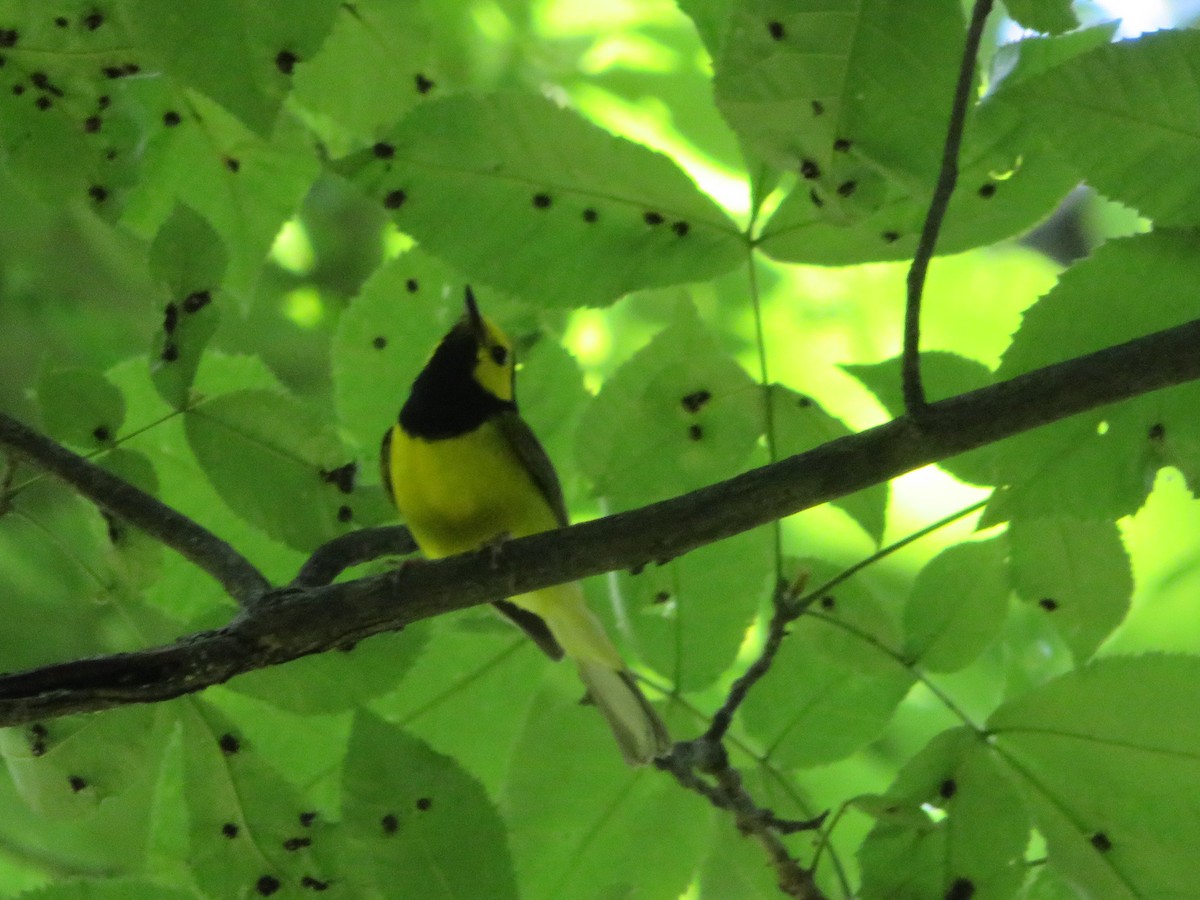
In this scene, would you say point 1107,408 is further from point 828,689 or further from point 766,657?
point 828,689

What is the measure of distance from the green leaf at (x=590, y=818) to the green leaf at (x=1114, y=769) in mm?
643

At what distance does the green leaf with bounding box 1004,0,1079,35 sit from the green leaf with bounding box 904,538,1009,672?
0.94 meters

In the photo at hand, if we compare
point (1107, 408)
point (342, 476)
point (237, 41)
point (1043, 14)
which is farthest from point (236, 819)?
point (1043, 14)

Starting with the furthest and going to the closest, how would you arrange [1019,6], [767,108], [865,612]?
[865,612]
[767,108]
[1019,6]

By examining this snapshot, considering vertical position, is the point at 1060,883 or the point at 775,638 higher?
the point at 775,638

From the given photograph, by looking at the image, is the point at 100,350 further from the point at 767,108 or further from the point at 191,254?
the point at 767,108

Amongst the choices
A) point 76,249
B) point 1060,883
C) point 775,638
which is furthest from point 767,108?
point 76,249

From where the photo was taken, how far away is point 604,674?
9.34 ft

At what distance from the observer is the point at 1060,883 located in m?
2.20

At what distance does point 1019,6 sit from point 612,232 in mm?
780

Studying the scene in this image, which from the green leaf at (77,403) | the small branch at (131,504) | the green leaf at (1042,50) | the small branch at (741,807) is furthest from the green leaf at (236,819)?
the green leaf at (1042,50)

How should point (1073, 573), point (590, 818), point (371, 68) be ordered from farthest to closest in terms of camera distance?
point (371, 68)
point (590, 818)
point (1073, 573)

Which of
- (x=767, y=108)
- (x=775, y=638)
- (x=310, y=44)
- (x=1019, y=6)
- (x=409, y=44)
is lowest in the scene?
(x=775, y=638)

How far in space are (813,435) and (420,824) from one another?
3.15ft
